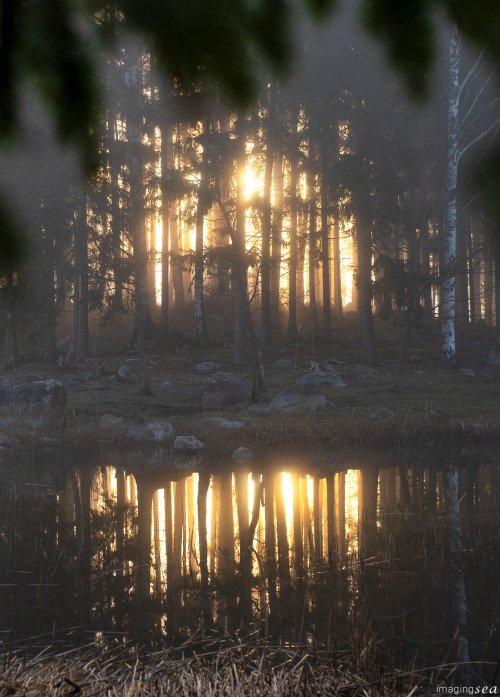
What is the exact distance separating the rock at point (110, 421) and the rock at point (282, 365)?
8051mm

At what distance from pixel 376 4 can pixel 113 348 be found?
92.1 feet

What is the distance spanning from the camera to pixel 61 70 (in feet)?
5.46

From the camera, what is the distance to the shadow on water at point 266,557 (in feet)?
18.6

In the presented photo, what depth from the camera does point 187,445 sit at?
13.5 metres

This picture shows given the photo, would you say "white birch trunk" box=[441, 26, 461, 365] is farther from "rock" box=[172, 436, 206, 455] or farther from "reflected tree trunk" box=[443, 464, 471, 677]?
"rock" box=[172, 436, 206, 455]

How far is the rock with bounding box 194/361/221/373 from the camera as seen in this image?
2246 cm

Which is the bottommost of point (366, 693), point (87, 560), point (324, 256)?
point (87, 560)

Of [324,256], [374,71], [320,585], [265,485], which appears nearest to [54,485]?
[265,485]

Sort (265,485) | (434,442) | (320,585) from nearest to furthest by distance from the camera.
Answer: (320,585), (265,485), (434,442)

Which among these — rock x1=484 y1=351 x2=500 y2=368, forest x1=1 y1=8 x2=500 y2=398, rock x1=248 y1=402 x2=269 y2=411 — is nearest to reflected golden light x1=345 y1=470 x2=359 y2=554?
rock x1=248 y1=402 x2=269 y2=411

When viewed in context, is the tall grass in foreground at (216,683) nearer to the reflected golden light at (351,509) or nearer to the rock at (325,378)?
the reflected golden light at (351,509)

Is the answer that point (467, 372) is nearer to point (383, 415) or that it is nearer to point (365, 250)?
point (365, 250)

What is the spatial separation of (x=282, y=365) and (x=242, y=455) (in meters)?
9.85

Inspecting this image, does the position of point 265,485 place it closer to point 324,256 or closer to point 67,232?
point 324,256
